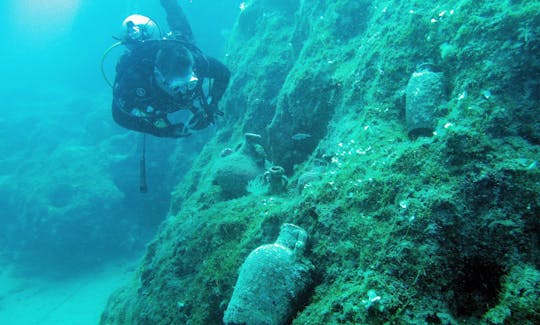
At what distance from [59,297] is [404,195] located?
604 inches

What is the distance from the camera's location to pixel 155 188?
15.1 metres

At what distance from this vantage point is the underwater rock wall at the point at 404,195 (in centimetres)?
221

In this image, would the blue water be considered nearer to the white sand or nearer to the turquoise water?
→ the white sand

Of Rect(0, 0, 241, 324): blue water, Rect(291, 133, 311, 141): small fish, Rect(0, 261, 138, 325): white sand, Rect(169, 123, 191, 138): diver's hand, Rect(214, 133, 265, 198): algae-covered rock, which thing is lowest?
Rect(0, 261, 138, 325): white sand

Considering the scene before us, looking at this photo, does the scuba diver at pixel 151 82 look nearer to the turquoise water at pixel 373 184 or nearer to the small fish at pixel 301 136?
the turquoise water at pixel 373 184

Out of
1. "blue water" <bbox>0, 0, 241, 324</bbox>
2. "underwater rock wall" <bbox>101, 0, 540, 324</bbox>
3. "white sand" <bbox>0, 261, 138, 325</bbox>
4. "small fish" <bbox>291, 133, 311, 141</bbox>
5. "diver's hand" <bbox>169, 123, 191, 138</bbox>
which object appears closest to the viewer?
"underwater rock wall" <bbox>101, 0, 540, 324</bbox>

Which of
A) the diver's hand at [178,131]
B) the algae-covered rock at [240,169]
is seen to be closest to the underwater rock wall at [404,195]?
the algae-covered rock at [240,169]

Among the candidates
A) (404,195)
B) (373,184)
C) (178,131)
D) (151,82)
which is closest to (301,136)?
(178,131)

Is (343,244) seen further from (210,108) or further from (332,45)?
(332,45)

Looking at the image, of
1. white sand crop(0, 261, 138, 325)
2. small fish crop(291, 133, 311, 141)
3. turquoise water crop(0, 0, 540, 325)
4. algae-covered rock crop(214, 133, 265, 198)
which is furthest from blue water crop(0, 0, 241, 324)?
small fish crop(291, 133, 311, 141)

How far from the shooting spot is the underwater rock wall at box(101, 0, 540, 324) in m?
2.21

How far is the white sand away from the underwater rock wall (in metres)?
8.95

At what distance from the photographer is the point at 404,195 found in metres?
2.76

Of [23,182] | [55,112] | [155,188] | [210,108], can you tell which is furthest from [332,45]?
[55,112]
